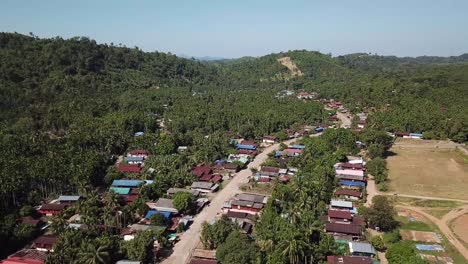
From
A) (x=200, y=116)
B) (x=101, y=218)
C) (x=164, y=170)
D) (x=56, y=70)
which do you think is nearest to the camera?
(x=101, y=218)

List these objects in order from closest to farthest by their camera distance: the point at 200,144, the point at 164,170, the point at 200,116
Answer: the point at 164,170, the point at 200,144, the point at 200,116

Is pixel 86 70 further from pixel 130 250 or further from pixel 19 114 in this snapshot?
pixel 130 250

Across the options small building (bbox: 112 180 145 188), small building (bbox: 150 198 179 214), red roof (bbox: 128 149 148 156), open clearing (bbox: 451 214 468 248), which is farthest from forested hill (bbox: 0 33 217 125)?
open clearing (bbox: 451 214 468 248)

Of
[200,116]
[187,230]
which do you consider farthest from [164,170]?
[200,116]

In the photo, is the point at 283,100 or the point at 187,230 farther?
the point at 283,100

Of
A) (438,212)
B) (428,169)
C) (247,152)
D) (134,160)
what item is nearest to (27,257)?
(134,160)

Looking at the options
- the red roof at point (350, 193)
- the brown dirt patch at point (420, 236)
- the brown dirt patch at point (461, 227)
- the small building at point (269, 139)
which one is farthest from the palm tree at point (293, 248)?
the small building at point (269, 139)

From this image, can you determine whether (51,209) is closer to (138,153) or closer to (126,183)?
(126,183)

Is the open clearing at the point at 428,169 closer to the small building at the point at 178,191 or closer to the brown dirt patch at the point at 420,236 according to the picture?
the brown dirt patch at the point at 420,236
